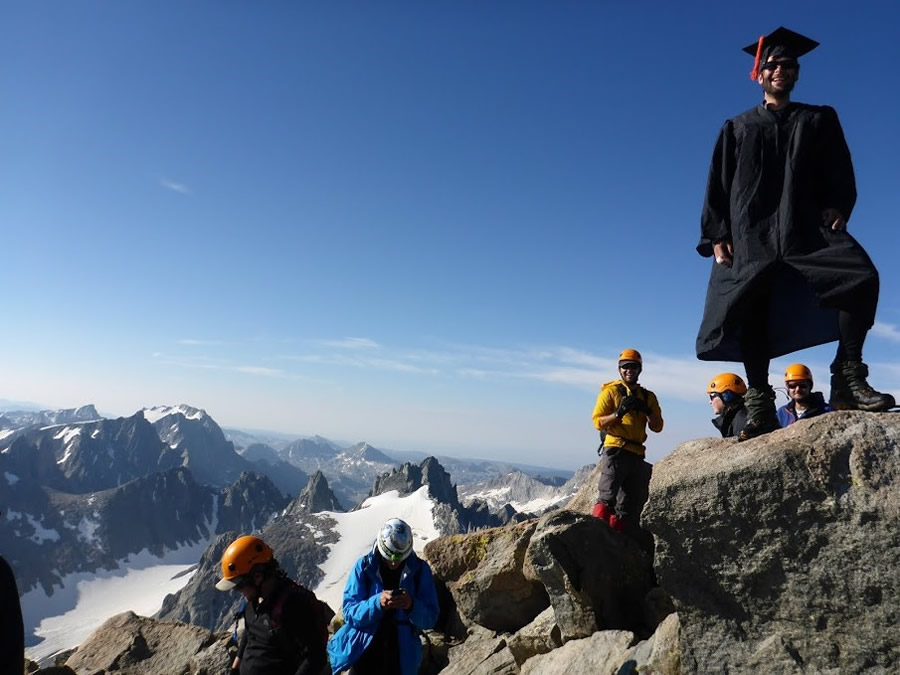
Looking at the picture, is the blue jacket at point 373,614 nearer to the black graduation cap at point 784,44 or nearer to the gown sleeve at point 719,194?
the gown sleeve at point 719,194

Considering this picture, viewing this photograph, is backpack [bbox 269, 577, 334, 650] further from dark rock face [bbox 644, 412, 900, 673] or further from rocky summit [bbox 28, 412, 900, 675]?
dark rock face [bbox 644, 412, 900, 673]

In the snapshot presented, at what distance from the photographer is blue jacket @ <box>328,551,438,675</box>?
7297 mm

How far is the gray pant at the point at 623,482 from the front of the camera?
11.4 metres

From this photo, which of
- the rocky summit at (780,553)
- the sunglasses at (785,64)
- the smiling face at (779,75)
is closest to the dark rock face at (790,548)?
the rocky summit at (780,553)

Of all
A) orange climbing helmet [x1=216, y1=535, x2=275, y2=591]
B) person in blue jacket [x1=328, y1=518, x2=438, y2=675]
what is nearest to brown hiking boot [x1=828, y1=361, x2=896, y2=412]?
person in blue jacket [x1=328, y1=518, x2=438, y2=675]

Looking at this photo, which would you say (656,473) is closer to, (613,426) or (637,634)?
(637,634)

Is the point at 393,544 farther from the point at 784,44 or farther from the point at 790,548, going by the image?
the point at 784,44

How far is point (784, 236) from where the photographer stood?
236 inches

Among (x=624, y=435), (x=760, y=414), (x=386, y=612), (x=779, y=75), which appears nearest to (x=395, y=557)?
(x=386, y=612)

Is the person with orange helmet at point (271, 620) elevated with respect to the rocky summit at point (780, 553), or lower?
lower

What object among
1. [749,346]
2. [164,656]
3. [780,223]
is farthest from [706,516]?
[164,656]

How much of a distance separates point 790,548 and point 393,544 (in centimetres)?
484

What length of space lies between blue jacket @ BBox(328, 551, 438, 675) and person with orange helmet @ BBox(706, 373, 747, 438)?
6.66 m

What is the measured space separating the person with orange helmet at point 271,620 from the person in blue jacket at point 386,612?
41 cm
